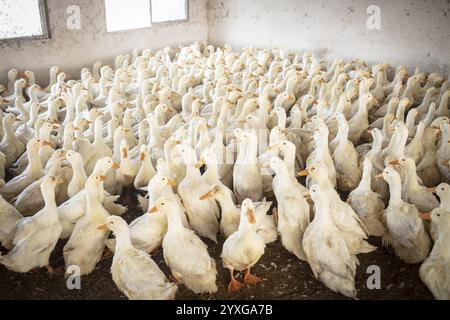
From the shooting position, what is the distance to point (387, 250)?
470cm

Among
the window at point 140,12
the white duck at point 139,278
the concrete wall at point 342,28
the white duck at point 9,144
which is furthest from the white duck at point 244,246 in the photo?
the window at point 140,12

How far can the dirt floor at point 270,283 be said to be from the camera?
414 cm

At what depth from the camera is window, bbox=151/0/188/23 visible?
12844 mm

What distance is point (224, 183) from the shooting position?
5730mm

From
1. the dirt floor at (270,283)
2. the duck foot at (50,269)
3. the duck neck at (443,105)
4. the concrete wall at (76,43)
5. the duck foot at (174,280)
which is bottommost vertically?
the dirt floor at (270,283)

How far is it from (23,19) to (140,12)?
135 inches

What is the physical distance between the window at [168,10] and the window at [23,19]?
3.55 m

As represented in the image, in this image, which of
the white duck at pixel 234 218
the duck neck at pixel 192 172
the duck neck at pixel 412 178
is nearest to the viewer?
the white duck at pixel 234 218

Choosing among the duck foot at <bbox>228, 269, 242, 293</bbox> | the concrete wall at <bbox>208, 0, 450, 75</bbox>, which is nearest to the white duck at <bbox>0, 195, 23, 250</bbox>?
A: the duck foot at <bbox>228, 269, 242, 293</bbox>

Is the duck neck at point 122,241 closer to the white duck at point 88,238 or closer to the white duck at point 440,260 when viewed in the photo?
the white duck at point 88,238

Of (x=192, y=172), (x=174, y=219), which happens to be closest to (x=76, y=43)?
(x=192, y=172)

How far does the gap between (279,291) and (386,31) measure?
8.27 metres

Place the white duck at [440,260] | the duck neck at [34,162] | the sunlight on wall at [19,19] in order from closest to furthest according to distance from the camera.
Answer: the white duck at [440,260], the duck neck at [34,162], the sunlight on wall at [19,19]
